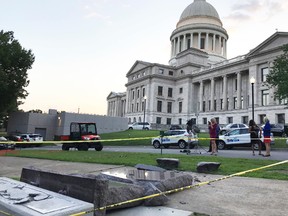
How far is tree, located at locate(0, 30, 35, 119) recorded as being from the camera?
133ft

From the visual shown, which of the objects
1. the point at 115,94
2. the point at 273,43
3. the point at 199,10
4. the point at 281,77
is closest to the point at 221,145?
the point at 281,77

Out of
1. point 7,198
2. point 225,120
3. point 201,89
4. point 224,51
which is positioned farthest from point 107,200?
point 224,51

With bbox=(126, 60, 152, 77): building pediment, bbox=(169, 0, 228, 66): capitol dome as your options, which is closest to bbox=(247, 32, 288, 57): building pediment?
bbox=(126, 60, 152, 77): building pediment

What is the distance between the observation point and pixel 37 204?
3537 mm

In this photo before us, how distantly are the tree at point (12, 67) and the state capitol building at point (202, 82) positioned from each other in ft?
102

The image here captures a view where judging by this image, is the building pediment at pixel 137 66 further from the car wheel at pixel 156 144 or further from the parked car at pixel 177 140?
the parked car at pixel 177 140

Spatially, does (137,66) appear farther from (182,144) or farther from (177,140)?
(182,144)

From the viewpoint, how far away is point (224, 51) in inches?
3979

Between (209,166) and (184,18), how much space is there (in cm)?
9919

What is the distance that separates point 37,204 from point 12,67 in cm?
4379

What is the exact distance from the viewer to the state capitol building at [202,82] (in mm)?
58188

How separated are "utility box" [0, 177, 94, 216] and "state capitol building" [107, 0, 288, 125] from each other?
54071 mm

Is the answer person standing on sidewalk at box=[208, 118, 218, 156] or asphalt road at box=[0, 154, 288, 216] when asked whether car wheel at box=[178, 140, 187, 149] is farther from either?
asphalt road at box=[0, 154, 288, 216]

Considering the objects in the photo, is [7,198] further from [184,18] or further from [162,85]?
[184,18]
